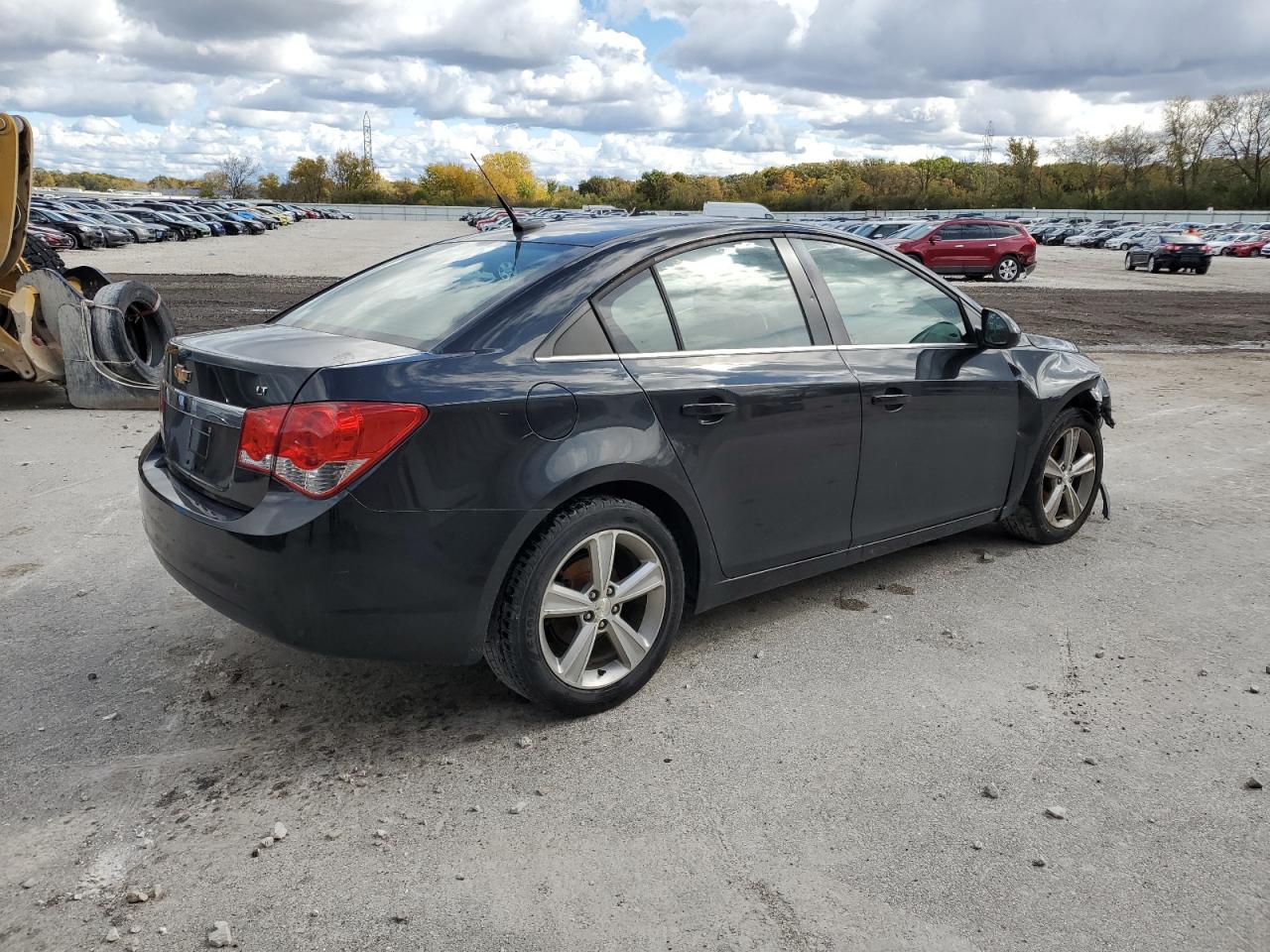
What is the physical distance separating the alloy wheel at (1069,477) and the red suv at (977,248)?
24.7m

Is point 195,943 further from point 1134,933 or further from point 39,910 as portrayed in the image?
point 1134,933

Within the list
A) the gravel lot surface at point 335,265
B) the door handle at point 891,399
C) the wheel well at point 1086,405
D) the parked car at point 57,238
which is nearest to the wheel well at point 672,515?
the door handle at point 891,399

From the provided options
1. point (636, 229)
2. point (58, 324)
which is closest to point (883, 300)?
point (636, 229)

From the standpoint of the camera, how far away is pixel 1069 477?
544 centimetres

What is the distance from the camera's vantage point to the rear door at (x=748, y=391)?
3725mm

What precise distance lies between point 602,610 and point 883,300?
1.93 metres

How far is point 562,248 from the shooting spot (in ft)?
12.8

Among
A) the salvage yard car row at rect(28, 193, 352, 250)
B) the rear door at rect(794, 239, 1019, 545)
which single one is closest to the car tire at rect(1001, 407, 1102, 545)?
the rear door at rect(794, 239, 1019, 545)

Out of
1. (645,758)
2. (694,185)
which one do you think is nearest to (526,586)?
(645,758)

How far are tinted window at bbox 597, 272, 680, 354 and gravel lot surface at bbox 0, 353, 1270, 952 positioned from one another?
1207mm

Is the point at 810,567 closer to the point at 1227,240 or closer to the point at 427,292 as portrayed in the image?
the point at 427,292

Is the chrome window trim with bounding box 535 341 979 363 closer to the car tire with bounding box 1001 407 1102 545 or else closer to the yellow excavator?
the car tire with bounding box 1001 407 1102 545

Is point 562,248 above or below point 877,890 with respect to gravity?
above

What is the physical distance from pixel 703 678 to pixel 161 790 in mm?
1805
